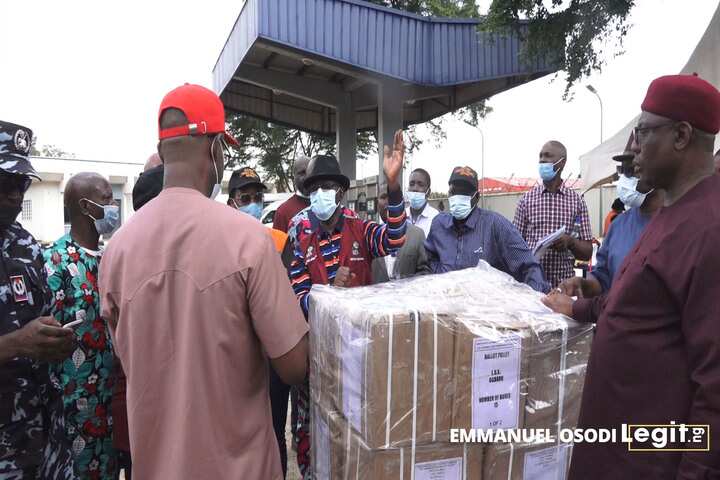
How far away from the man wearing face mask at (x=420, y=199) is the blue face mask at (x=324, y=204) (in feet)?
6.42

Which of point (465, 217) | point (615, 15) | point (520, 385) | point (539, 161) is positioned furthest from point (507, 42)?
point (520, 385)

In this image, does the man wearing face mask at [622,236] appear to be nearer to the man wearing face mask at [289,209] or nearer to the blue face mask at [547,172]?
the blue face mask at [547,172]

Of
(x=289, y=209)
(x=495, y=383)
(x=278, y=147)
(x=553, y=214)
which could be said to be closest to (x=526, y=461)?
(x=495, y=383)

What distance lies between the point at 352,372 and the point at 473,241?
1.76 meters

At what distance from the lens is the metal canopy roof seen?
10219mm

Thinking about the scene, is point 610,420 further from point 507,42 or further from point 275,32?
point 507,42

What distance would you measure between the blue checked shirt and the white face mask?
60cm

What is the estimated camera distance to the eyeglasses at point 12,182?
6.49ft

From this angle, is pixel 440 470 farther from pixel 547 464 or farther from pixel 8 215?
pixel 8 215

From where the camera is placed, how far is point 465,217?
3494 mm

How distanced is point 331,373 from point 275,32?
9.06 metres

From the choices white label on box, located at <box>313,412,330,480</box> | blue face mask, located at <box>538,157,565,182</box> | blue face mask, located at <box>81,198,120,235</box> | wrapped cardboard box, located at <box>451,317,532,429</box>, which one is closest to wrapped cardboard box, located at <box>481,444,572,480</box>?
wrapped cardboard box, located at <box>451,317,532,429</box>

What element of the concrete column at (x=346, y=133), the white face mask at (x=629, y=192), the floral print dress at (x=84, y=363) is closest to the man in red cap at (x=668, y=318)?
the white face mask at (x=629, y=192)

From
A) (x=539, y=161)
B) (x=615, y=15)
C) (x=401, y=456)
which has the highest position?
(x=615, y=15)
